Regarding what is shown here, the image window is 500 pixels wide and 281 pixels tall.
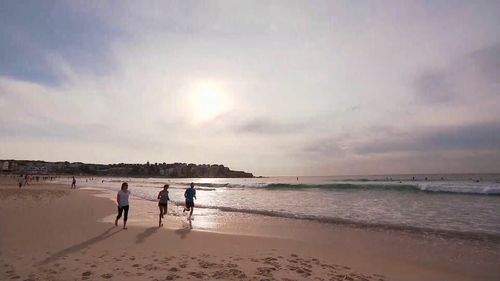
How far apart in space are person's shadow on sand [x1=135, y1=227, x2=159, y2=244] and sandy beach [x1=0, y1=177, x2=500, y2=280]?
30mm

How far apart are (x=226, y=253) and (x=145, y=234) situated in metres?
3.93

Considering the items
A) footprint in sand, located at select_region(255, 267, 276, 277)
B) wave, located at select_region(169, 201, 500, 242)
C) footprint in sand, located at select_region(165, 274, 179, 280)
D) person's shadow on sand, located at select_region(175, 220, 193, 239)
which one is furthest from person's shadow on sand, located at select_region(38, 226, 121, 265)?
wave, located at select_region(169, 201, 500, 242)

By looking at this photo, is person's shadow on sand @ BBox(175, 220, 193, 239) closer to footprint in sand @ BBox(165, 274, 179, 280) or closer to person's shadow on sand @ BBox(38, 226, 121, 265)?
person's shadow on sand @ BBox(38, 226, 121, 265)

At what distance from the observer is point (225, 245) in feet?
34.4

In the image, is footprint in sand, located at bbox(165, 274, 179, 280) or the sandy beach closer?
footprint in sand, located at bbox(165, 274, 179, 280)

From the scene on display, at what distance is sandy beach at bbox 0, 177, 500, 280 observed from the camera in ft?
23.6

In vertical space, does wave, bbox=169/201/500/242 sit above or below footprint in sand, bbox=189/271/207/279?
below

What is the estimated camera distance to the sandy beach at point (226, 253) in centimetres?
720

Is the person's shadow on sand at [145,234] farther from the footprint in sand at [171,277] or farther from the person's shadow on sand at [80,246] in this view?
the footprint in sand at [171,277]

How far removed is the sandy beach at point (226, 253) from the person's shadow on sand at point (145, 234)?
30 mm

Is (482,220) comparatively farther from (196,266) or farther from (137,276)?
(137,276)

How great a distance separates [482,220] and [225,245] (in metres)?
14.4

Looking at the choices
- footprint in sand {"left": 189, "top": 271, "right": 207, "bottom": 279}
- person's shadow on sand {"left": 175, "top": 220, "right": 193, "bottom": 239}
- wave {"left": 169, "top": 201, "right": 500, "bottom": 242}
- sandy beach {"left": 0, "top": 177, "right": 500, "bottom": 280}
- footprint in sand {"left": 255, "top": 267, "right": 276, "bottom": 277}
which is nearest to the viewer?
footprint in sand {"left": 189, "top": 271, "right": 207, "bottom": 279}

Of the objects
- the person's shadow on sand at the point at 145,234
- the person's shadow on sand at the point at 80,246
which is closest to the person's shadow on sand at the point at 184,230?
the person's shadow on sand at the point at 145,234
